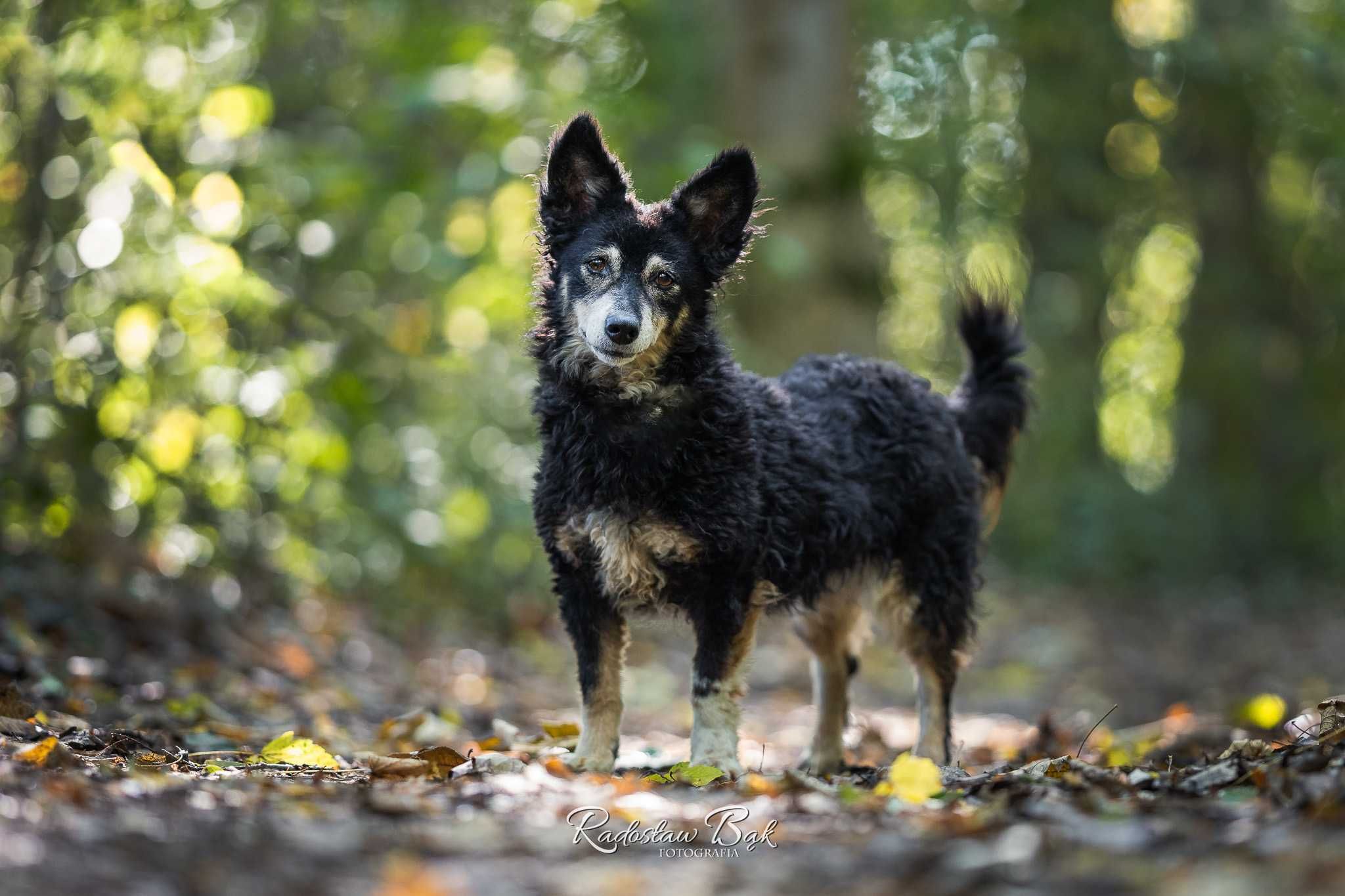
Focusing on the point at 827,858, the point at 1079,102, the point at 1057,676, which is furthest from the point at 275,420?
the point at 1079,102

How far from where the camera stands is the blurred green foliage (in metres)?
7.02

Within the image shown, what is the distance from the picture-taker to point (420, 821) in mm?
3500

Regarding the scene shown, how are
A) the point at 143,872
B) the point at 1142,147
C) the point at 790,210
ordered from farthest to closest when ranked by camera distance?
1. the point at 1142,147
2. the point at 790,210
3. the point at 143,872

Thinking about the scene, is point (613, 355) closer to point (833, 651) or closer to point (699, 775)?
point (699, 775)

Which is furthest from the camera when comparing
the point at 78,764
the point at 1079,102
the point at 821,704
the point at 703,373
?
the point at 1079,102

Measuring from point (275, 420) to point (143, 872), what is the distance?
5.17 m

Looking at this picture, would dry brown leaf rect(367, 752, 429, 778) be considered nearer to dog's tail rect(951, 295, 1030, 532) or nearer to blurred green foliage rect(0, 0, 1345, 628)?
blurred green foliage rect(0, 0, 1345, 628)

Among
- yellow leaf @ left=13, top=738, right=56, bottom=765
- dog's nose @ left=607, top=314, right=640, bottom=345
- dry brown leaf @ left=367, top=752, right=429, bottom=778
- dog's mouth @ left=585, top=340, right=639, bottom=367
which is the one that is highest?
dog's nose @ left=607, top=314, right=640, bottom=345

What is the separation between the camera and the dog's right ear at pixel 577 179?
210 inches

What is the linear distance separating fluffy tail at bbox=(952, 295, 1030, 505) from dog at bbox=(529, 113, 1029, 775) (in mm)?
536

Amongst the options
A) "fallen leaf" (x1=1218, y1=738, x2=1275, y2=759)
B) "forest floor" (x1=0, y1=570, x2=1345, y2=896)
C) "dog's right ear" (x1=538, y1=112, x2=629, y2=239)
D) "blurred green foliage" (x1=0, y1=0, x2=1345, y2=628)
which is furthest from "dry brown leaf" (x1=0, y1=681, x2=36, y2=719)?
"fallen leaf" (x1=1218, y1=738, x2=1275, y2=759)

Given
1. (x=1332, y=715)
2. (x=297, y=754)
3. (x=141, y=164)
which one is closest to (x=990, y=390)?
(x=1332, y=715)

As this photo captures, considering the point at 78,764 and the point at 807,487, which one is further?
the point at 807,487

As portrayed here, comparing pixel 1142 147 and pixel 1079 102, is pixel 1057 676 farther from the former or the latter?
pixel 1142 147
